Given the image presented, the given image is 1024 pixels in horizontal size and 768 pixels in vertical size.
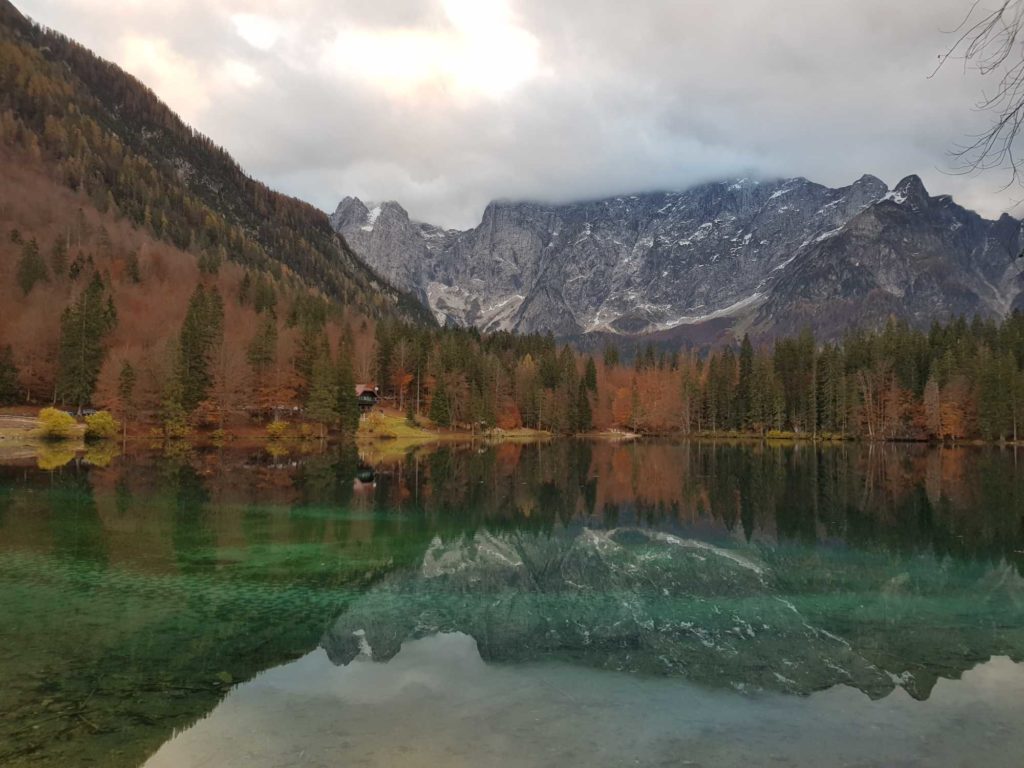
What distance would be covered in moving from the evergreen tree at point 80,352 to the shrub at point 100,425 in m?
7.54

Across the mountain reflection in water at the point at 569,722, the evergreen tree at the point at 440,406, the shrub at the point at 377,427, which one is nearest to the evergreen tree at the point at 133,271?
the shrub at the point at 377,427

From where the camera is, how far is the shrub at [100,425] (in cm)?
7856

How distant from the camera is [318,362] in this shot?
9394 centimetres

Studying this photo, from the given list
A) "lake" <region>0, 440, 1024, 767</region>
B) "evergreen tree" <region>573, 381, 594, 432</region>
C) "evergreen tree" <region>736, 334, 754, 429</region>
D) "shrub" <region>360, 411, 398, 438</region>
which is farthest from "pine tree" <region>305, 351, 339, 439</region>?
"evergreen tree" <region>736, 334, 754, 429</region>

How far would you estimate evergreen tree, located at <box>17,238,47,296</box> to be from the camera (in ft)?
365

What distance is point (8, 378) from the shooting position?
83.9 meters

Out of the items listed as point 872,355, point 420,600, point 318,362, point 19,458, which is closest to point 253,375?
point 318,362

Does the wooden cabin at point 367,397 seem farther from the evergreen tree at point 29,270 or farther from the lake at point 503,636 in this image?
the lake at point 503,636

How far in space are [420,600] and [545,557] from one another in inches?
251

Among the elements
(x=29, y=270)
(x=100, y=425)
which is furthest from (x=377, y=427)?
(x=29, y=270)

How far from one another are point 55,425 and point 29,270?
2165 inches

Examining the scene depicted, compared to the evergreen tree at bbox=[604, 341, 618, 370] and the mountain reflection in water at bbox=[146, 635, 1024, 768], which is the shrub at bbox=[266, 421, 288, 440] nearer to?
the mountain reflection in water at bbox=[146, 635, 1024, 768]

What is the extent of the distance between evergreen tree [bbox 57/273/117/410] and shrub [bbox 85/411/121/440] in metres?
7.54

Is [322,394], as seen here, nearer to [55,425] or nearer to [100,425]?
[100,425]
